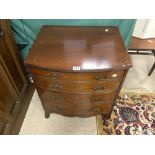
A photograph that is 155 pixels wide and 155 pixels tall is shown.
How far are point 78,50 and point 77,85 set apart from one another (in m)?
0.23

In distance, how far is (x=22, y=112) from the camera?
1.57m

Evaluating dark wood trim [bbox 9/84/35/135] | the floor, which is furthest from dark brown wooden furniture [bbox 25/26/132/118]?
dark wood trim [bbox 9/84/35/135]

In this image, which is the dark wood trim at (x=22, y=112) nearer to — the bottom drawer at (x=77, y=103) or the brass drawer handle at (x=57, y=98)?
the bottom drawer at (x=77, y=103)

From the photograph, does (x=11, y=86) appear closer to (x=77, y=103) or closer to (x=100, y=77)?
(x=77, y=103)

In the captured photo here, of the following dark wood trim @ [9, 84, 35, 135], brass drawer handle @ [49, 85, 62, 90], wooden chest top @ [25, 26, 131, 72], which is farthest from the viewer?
dark wood trim @ [9, 84, 35, 135]

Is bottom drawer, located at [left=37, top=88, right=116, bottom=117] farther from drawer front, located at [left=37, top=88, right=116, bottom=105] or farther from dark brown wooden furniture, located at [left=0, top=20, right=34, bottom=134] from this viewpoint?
dark brown wooden furniture, located at [left=0, top=20, right=34, bottom=134]

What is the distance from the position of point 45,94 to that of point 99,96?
1.32 ft

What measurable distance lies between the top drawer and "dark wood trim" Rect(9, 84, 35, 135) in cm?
71

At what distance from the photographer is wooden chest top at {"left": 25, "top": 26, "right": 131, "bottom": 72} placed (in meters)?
0.93

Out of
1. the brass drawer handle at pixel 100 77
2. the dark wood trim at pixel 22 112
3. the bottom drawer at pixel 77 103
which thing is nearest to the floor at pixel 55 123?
the dark wood trim at pixel 22 112

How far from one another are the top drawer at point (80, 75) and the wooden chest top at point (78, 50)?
5 cm
